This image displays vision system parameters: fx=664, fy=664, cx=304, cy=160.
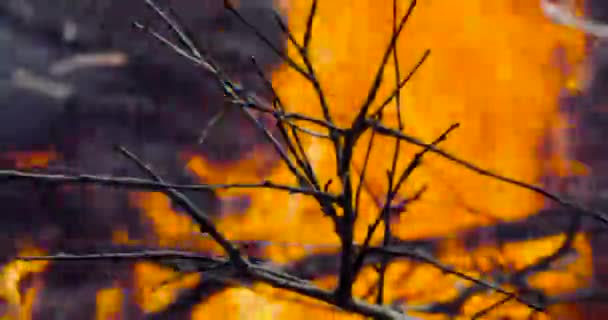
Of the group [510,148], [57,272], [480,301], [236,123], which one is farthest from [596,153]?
[57,272]

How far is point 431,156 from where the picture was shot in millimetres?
4195

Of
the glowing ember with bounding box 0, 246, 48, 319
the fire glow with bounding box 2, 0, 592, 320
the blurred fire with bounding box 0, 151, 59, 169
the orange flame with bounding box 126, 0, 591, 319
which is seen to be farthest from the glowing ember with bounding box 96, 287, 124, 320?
the blurred fire with bounding box 0, 151, 59, 169

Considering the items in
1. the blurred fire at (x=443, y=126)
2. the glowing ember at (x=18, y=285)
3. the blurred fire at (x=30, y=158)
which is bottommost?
the glowing ember at (x=18, y=285)

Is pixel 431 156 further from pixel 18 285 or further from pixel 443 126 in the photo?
pixel 18 285

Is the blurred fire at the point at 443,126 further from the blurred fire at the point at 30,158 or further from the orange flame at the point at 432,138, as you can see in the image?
the blurred fire at the point at 30,158

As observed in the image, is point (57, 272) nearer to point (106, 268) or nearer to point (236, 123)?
point (106, 268)

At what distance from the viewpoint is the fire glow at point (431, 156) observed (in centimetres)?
404

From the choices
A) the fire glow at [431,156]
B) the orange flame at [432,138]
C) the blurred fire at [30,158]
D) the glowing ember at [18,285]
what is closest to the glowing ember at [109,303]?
the fire glow at [431,156]

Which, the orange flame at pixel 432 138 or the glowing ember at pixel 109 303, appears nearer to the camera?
the glowing ember at pixel 109 303

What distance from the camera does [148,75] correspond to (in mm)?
4020

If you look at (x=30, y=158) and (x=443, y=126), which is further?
(x=443, y=126)

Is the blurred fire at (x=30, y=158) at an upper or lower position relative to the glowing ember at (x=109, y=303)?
upper

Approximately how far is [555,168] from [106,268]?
112 inches

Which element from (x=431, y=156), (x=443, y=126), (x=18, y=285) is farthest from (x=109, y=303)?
(x=443, y=126)
